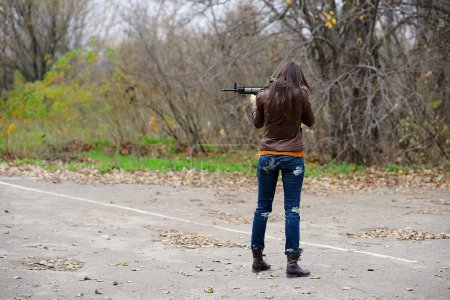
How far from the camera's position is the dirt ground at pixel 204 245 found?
6531 mm

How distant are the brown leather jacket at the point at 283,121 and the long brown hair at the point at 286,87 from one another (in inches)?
1.2

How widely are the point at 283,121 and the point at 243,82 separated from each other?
15388 mm

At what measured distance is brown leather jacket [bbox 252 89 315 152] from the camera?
22.7ft

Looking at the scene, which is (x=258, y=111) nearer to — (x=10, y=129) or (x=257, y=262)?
(x=257, y=262)

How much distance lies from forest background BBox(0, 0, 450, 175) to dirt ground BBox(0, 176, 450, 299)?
464cm

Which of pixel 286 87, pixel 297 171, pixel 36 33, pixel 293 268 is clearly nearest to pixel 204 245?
pixel 293 268

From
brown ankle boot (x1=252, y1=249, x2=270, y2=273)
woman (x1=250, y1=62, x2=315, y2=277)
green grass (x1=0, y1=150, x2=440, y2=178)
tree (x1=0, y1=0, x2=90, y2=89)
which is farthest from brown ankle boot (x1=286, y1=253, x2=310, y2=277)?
tree (x1=0, y1=0, x2=90, y2=89)

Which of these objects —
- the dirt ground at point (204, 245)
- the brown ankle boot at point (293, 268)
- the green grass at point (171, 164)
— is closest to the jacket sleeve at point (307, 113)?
the brown ankle boot at point (293, 268)

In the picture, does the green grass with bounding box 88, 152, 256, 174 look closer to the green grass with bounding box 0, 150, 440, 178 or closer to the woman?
the green grass with bounding box 0, 150, 440, 178

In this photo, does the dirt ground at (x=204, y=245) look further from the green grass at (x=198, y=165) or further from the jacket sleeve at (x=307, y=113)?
the green grass at (x=198, y=165)

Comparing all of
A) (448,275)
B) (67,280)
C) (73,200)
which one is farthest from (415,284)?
(73,200)

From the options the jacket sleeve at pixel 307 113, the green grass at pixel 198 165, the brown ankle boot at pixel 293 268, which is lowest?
the brown ankle boot at pixel 293 268

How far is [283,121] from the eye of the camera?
22.8 feet

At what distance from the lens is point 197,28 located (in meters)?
23.1
